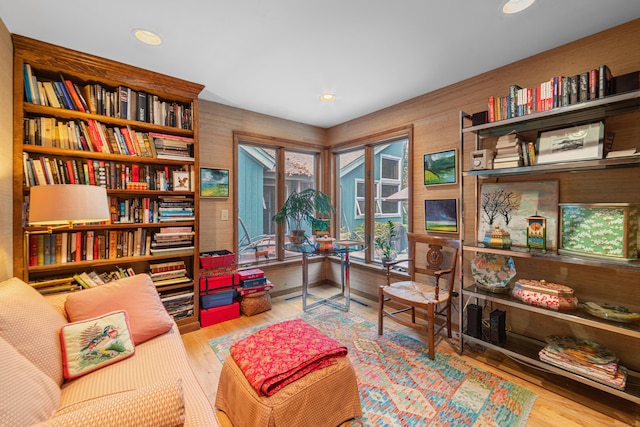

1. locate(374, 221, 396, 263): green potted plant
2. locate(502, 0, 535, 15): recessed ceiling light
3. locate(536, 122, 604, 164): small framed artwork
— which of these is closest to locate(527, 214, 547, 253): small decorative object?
locate(536, 122, 604, 164): small framed artwork

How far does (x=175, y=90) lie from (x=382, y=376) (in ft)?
10.5

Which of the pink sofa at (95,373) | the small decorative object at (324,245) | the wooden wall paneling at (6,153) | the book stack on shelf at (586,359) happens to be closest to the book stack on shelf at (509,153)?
the book stack on shelf at (586,359)

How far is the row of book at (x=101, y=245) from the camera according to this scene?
2.15 m

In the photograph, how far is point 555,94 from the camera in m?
1.87

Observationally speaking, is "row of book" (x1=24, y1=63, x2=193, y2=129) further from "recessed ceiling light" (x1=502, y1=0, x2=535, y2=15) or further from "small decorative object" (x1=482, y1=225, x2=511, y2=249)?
"small decorative object" (x1=482, y1=225, x2=511, y2=249)

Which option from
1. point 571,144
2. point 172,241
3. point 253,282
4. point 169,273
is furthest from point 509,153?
point 169,273

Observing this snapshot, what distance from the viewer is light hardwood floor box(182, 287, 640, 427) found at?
166 cm

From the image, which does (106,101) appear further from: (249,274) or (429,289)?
(429,289)

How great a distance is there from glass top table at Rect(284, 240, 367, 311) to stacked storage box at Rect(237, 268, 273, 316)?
48cm

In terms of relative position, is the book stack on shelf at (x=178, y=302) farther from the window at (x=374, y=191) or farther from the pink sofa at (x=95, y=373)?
the window at (x=374, y=191)

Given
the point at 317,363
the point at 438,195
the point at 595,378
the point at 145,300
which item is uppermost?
the point at 438,195

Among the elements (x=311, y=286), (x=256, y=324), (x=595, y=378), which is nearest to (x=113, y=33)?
(x=256, y=324)

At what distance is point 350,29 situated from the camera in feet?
6.26

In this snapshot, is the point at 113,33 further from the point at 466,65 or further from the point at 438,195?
the point at 438,195
